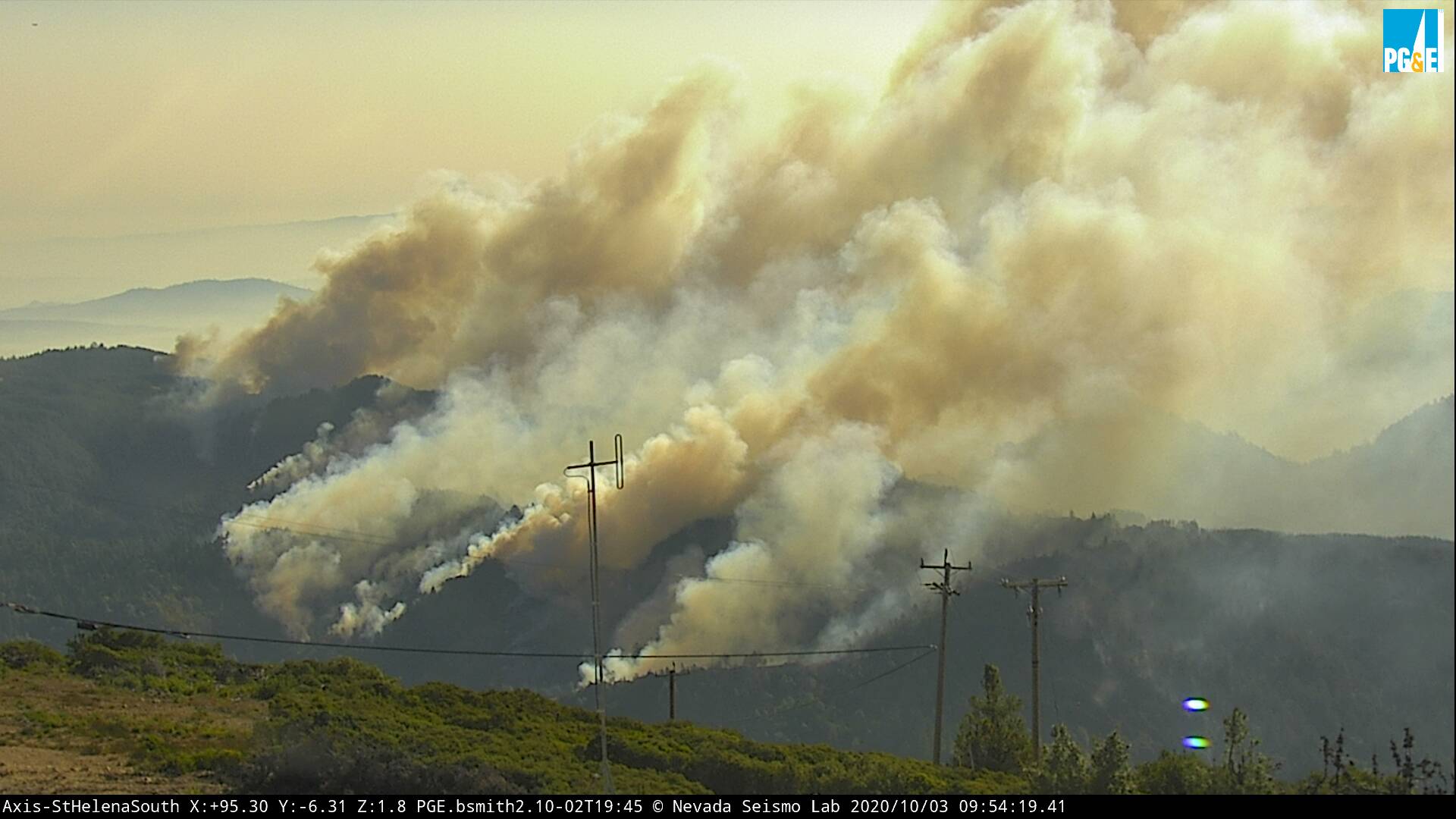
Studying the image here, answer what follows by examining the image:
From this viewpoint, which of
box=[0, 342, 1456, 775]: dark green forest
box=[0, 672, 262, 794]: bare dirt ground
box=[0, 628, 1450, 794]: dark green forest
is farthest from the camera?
box=[0, 672, 262, 794]: bare dirt ground

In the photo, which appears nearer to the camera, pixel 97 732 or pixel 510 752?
pixel 510 752

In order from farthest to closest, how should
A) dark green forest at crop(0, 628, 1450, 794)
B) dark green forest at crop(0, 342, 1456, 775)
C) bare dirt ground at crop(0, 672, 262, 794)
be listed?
bare dirt ground at crop(0, 672, 262, 794), dark green forest at crop(0, 628, 1450, 794), dark green forest at crop(0, 342, 1456, 775)

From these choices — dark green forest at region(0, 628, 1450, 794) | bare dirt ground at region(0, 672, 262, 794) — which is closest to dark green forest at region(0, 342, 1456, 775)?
dark green forest at region(0, 628, 1450, 794)

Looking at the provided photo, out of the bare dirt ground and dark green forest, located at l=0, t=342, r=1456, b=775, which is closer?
dark green forest, located at l=0, t=342, r=1456, b=775

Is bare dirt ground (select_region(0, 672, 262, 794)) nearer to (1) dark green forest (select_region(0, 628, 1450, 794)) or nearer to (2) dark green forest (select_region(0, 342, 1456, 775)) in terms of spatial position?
(1) dark green forest (select_region(0, 628, 1450, 794))

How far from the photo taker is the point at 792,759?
67.4 metres

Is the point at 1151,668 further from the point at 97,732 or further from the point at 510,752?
the point at 97,732

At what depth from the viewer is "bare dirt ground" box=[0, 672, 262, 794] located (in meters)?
64.9

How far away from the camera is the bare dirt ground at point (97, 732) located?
64.9 meters

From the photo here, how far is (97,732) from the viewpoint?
242 ft

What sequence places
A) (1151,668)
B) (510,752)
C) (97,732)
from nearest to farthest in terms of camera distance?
1. (510,752)
2. (97,732)
3. (1151,668)

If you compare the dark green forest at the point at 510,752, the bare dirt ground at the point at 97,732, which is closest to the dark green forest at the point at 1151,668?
the dark green forest at the point at 510,752

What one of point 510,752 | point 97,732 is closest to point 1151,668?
point 510,752
